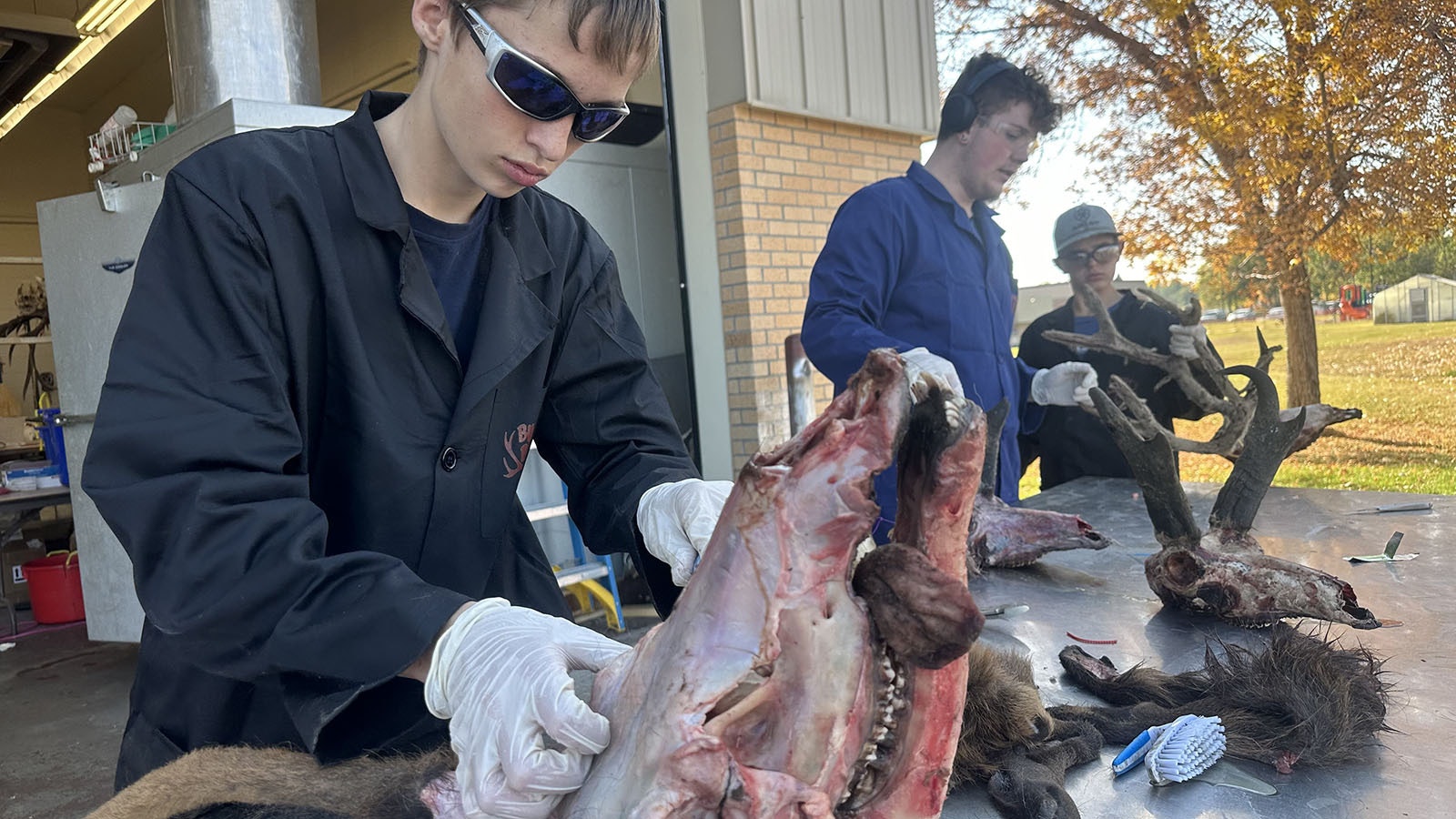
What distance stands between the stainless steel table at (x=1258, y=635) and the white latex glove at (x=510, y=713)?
0.63m

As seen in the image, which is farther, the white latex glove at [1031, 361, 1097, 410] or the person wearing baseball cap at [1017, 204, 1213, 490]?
the person wearing baseball cap at [1017, 204, 1213, 490]

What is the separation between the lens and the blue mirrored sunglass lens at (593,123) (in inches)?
59.1

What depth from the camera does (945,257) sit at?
12.3 ft

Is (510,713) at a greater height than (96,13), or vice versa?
(96,13)

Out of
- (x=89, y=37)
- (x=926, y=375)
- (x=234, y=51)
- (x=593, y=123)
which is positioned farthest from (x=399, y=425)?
(x=89, y=37)

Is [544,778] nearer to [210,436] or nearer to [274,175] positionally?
[210,436]

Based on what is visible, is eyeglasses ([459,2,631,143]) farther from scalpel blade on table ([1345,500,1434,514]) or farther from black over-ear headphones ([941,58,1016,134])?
scalpel blade on table ([1345,500,1434,514])

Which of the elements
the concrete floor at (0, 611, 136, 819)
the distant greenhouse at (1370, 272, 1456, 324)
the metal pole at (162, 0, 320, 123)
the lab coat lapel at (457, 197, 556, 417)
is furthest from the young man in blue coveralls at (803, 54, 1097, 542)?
the concrete floor at (0, 611, 136, 819)

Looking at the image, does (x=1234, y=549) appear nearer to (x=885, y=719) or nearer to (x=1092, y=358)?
(x=885, y=719)

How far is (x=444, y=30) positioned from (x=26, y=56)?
401 inches

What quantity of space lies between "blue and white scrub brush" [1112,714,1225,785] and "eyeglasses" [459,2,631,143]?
4.24ft

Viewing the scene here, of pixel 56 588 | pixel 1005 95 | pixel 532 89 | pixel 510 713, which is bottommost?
pixel 56 588

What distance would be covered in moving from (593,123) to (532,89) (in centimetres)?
14

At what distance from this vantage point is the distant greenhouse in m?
5.93
